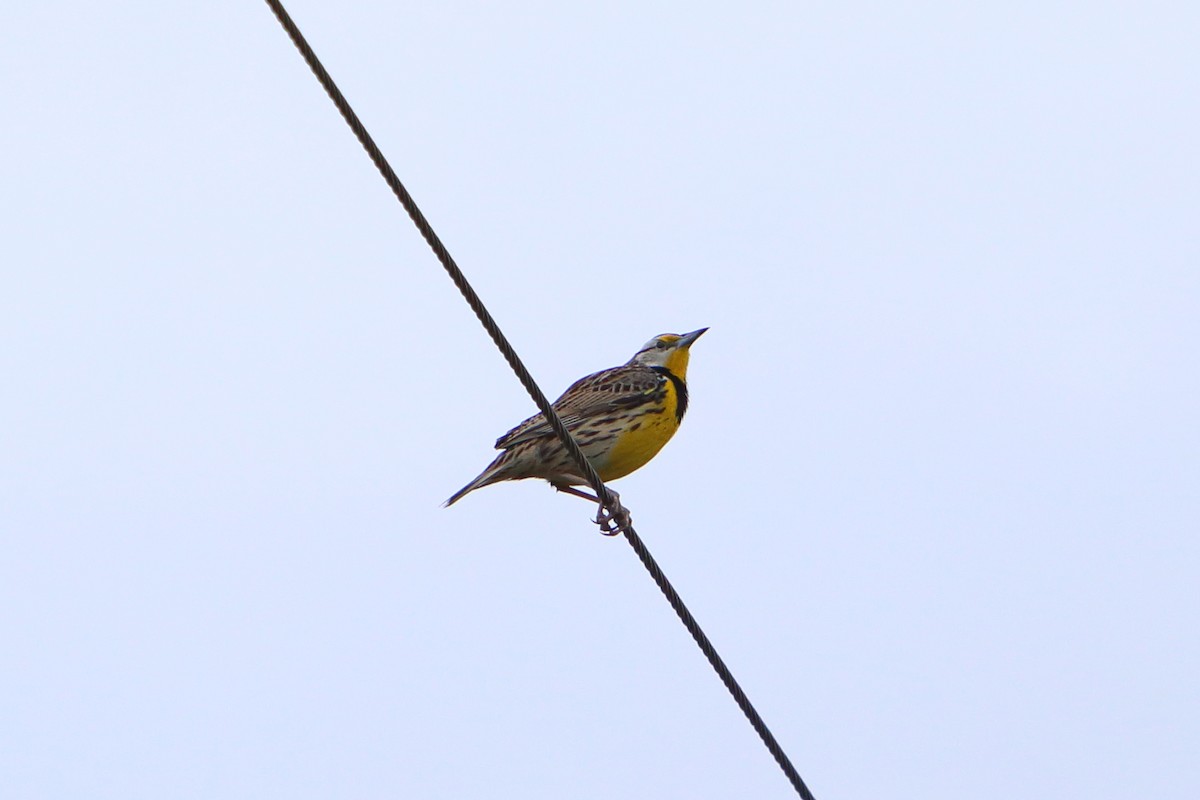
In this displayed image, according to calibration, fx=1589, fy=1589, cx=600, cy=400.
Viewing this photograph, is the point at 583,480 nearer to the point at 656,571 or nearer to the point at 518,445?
the point at 518,445

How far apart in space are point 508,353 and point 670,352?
16.7 feet

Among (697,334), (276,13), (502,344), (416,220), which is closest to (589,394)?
(697,334)

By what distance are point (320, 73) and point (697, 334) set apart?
6.27 metres

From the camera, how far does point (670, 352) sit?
32.8 feet

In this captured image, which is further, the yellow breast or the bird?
the yellow breast

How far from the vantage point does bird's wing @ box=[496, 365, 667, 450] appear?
8555mm

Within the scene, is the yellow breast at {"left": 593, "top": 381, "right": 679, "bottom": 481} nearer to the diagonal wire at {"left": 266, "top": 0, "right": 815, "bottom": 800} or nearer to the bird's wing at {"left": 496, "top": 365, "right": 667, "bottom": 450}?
the bird's wing at {"left": 496, "top": 365, "right": 667, "bottom": 450}

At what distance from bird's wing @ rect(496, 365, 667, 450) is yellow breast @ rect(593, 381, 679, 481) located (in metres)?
0.10

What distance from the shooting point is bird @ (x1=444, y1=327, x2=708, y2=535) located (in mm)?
8406

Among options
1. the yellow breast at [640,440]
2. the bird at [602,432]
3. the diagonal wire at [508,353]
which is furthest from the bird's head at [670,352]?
the diagonal wire at [508,353]

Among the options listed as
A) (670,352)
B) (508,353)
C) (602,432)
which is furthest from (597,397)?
(508,353)

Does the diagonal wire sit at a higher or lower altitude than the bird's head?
lower

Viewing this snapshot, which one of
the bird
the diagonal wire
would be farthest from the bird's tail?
the diagonal wire

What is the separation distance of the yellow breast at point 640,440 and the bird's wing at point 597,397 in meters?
0.10
